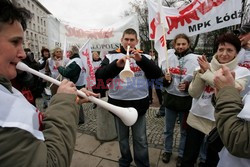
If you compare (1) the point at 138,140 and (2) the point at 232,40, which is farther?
(1) the point at 138,140

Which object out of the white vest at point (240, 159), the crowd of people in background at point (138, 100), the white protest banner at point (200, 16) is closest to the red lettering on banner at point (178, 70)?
the crowd of people in background at point (138, 100)

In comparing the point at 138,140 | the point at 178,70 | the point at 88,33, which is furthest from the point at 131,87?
the point at 88,33

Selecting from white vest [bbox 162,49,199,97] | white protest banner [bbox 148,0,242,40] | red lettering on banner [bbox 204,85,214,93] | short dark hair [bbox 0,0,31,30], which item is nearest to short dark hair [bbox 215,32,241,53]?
red lettering on banner [bbox 204,85,214,93]

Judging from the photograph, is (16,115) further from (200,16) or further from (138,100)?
(200,16)

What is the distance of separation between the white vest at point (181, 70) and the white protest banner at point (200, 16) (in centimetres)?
91

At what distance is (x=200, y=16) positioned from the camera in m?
3.39

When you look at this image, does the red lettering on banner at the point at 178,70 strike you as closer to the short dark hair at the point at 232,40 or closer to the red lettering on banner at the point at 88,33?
the short dark hair at the point at 232,40

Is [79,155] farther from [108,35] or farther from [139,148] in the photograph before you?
[108,35]

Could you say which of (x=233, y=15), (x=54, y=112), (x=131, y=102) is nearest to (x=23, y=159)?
(x=54, y=112)

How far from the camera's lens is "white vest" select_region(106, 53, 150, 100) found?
94.6 inches

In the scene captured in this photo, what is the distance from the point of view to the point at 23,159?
2.24 feet

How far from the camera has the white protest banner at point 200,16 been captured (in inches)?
122

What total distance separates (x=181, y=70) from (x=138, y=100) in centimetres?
91

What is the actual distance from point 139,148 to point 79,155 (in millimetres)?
1280
